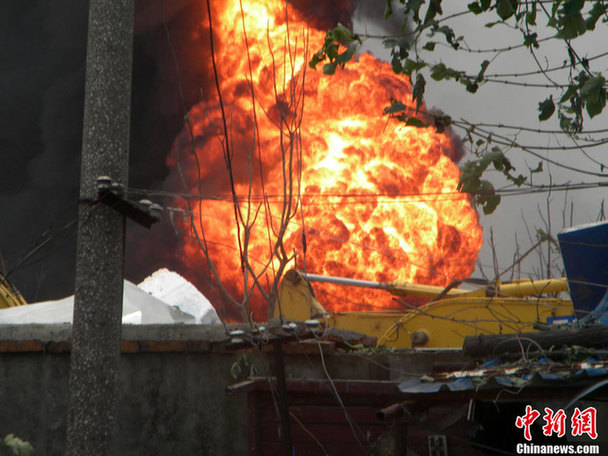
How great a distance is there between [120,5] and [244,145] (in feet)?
76.2

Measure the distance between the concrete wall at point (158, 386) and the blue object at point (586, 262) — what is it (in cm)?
335

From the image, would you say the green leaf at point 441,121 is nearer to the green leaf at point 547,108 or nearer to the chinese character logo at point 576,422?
the green leaf at point 547,108

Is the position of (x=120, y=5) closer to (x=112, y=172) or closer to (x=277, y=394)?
(x=112, y=172)

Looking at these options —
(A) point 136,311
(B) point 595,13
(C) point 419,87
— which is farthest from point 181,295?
(B) point 595,13

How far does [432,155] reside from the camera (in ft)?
73.7

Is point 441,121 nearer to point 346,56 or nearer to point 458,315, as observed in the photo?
point 346,56

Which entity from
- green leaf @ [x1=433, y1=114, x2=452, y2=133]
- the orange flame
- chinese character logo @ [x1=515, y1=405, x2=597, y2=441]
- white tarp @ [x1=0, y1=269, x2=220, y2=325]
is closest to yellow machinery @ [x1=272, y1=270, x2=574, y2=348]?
white tarp @ [x1=0, y1=269, x2=220, y2=325]

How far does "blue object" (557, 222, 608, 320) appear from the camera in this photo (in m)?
9.34

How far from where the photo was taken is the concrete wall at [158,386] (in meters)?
8.24

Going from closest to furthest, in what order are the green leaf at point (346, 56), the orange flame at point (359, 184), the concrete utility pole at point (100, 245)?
the concrete utility pole at point (100, 245)
the green leaf at point (346, 56)
the orange flame at point (359, 184)

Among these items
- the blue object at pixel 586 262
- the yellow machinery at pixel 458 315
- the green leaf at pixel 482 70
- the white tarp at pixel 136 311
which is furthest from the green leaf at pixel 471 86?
the white tarp at pixel 136 311

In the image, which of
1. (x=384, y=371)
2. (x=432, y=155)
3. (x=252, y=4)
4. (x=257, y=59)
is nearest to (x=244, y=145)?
(x=257, y=59)

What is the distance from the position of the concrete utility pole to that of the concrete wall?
3.18 meters

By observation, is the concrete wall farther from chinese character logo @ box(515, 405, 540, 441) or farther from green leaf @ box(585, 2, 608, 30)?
green leaf @ box(585, 2, 608, 30)
